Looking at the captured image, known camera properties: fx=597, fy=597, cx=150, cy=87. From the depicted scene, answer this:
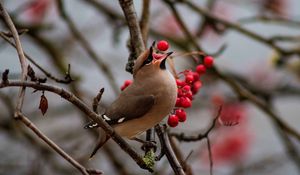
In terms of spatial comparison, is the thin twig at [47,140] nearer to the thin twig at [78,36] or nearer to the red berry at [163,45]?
the red berry at [163,45]

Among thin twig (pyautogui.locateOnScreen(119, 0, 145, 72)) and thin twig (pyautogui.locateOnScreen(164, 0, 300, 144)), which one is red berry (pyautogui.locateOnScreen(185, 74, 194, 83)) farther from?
thin twig (pyautogui.locateOnScreen(164, 0, 300, 144))

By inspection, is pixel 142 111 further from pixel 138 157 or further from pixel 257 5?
pixel 257 5

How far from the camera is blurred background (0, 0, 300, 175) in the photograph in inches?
125

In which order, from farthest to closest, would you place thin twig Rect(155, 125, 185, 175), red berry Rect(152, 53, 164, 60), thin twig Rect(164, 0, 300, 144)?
thin twig Rect(164, 0, 300, 144) < red berry Rect(152, 53, 164, 60) < thin twig Rect(155, 125, 185, 175)

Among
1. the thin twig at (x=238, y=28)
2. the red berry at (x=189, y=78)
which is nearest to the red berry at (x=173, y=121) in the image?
the red berry at (x=189, y=78)

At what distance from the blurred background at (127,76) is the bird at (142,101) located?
2.53 ft

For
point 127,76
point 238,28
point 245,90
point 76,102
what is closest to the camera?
point 76,102

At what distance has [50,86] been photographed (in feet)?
4.24

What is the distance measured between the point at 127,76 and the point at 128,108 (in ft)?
9.96

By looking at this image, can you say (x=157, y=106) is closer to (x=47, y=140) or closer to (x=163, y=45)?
(x=163, y=45)

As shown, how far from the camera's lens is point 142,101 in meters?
2.04

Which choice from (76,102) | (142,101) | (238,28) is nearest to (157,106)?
(142,101)

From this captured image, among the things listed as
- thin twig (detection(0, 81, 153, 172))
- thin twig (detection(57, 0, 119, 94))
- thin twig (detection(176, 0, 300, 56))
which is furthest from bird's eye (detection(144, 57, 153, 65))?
thin twig (detection(176, 0, 300, 56))

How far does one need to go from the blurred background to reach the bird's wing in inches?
33.0
